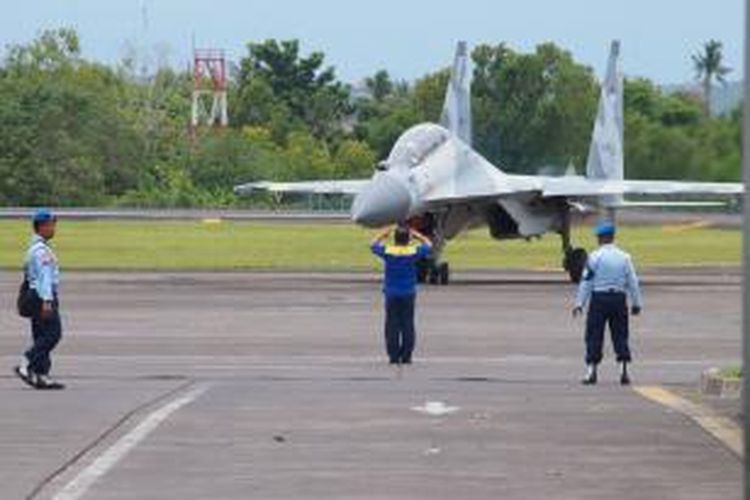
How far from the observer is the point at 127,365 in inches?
926

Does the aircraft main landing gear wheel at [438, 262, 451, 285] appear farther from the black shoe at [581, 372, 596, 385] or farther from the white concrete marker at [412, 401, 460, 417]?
the white concrete marker at [412, 401, 460, 417]

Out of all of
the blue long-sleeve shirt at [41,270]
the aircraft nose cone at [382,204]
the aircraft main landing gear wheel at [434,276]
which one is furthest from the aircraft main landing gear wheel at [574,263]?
the blue long-sleeve shirt at [41,270]

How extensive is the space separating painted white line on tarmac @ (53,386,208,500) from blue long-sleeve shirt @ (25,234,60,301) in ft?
5.29

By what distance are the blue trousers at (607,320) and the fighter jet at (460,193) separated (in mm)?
18586

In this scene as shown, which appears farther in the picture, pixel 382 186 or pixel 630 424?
pixel 382 186

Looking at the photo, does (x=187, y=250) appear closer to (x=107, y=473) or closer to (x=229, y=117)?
(x=107, y=473)

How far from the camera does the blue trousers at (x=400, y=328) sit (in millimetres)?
23328

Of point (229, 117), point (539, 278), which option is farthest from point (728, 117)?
point (229, 117)

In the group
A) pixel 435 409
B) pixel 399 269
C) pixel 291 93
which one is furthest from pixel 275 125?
pixel 435 409

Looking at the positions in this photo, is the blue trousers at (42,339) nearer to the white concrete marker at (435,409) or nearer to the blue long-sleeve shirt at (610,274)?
the white concrete marker at (435,409)

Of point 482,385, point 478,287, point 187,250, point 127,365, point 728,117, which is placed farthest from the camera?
point 187,250

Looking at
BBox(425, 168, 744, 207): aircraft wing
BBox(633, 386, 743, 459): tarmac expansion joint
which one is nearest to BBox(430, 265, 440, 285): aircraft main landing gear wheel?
BBox(425, 168, 744, 207): aircraft wing

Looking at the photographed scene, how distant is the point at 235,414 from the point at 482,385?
3.82 meters

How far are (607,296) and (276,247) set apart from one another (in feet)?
156
